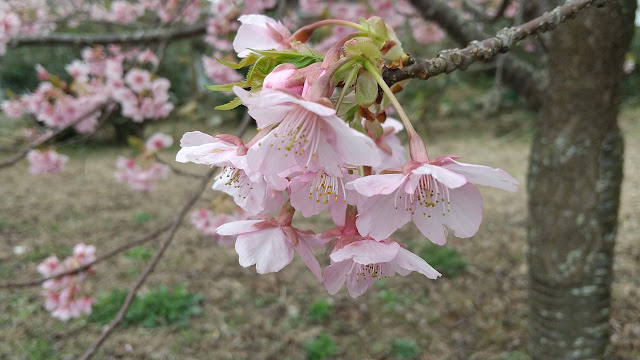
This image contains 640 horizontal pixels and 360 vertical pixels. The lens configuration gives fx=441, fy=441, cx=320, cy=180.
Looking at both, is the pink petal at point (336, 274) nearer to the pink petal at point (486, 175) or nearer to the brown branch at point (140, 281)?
the pink petal at point (486, 175)

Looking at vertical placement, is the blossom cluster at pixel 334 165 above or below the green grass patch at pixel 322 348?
above

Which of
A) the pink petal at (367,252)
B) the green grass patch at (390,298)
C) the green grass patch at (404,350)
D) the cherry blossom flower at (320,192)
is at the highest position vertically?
the cherry blossom flower at (320,192)

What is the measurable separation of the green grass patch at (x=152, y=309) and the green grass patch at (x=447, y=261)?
1524mm

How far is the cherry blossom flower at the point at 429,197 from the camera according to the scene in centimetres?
50

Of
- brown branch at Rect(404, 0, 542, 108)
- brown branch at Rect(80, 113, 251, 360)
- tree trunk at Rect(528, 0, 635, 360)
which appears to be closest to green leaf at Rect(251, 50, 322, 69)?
brown branch at Rect(80, 113, 251, 360)

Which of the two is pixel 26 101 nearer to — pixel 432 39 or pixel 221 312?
pixel 221 312

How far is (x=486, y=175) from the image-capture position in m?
0.50

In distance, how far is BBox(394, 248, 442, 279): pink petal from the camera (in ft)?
1.82

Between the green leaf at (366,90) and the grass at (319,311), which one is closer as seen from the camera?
the green leaf at (366,90)

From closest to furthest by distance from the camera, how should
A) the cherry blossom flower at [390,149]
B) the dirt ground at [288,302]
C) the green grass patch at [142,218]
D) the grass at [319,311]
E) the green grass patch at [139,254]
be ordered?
the cherry blossom flower at [390,149] < the dirt ground at [288,302] < the grass at [319,311] < the green grass patch at [139,254] < the green grass patch at [142,218]

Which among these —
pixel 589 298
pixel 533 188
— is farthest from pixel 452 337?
pixel 533 188

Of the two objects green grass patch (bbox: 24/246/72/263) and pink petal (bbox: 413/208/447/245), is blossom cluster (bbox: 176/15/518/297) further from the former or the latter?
green grass patch (bbox: 24/246/72/263)

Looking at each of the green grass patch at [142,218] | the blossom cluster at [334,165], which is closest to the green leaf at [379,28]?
the blossom cluster at [334,165]

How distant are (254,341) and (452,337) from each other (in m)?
1.06
